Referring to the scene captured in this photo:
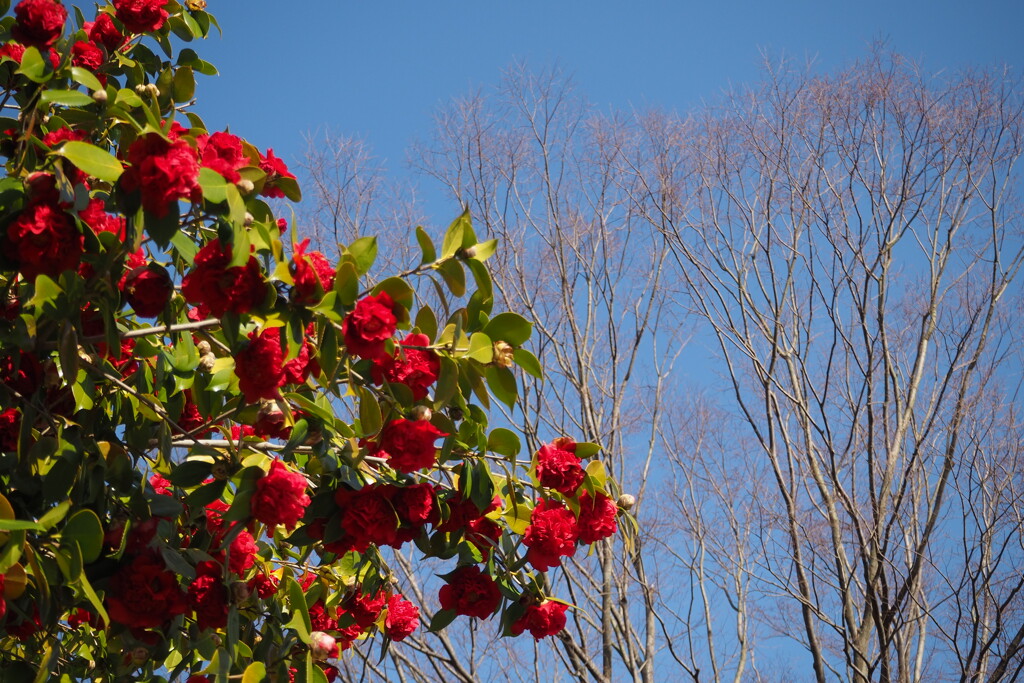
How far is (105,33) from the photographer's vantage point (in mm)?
1861

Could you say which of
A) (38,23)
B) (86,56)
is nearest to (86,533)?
(38,23)

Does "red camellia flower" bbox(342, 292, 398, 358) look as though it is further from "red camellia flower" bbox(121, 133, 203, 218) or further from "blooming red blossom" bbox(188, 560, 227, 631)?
"blooming red blossom" bbox(188, 560, 227, 631)

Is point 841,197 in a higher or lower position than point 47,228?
higher

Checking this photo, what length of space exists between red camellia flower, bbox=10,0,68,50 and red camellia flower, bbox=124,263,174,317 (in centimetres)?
49

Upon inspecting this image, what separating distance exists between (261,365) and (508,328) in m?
0.39

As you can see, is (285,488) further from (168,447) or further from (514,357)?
(514,357)

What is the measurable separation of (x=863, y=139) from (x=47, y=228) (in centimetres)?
356

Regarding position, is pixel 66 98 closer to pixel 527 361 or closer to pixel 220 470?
pixel 220 470

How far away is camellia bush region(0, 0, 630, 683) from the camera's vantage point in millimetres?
1265

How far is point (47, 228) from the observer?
1.31m

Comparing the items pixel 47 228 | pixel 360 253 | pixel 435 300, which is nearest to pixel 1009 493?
pixel 435 300

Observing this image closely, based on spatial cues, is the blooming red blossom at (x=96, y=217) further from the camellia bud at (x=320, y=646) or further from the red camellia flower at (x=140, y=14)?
the camellia bud at (x=320, y=646)

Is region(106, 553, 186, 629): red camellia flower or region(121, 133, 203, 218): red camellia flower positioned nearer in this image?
region(121, 133, 203, 218): red camellia flower

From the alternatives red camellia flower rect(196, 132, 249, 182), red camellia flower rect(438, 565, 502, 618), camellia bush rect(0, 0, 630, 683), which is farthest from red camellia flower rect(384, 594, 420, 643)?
red camellia flower rect(196, 132, 249, 182)
